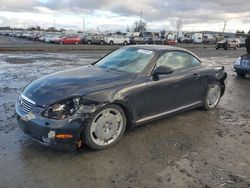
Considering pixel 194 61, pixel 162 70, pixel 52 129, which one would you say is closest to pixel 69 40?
pixel 194 61

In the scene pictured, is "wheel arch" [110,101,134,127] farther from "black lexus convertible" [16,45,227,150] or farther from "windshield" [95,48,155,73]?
"windshield" [95,48,155,73]

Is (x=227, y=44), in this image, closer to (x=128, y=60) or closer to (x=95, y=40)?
(x=95, y=40)

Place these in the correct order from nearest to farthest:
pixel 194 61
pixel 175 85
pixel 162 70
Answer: pixel 162 70 < pixel 175 85 < pixel 194 61

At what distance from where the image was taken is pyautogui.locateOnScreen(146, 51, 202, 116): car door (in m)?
5.32

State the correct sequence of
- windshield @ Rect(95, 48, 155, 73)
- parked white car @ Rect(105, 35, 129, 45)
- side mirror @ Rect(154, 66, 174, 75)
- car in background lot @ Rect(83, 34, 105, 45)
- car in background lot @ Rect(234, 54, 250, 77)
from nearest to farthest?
side mirror @ Rect(154, 66, 174, 75) < windshield @ Rect(95, 48, 155, 73) < car in background lot @ Rect(234, 54, 250, 77) < car in background lot @ Rect(83, 34, 105, 45) < parked white car @ Rect(105, 35, 129, 45)

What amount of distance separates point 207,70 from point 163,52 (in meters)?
1.39

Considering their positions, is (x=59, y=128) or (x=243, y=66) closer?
(x=59, y=128)

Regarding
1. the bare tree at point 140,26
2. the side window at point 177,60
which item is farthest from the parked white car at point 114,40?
the bare tree at point 140,26

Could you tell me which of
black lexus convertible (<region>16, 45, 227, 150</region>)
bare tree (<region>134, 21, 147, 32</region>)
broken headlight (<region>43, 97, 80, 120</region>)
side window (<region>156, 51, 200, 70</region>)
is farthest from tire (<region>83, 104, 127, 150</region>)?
bare tree (<region>134, 21, 147, 32</region>)

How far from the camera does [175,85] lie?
573cm

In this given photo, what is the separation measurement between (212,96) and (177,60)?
1.48 metres

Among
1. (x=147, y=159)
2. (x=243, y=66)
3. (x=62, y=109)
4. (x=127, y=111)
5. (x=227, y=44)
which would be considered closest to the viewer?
(x=62, y=109)

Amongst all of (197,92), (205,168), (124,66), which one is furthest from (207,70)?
(205,168)

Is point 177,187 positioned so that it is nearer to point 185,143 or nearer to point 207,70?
point 185,143
